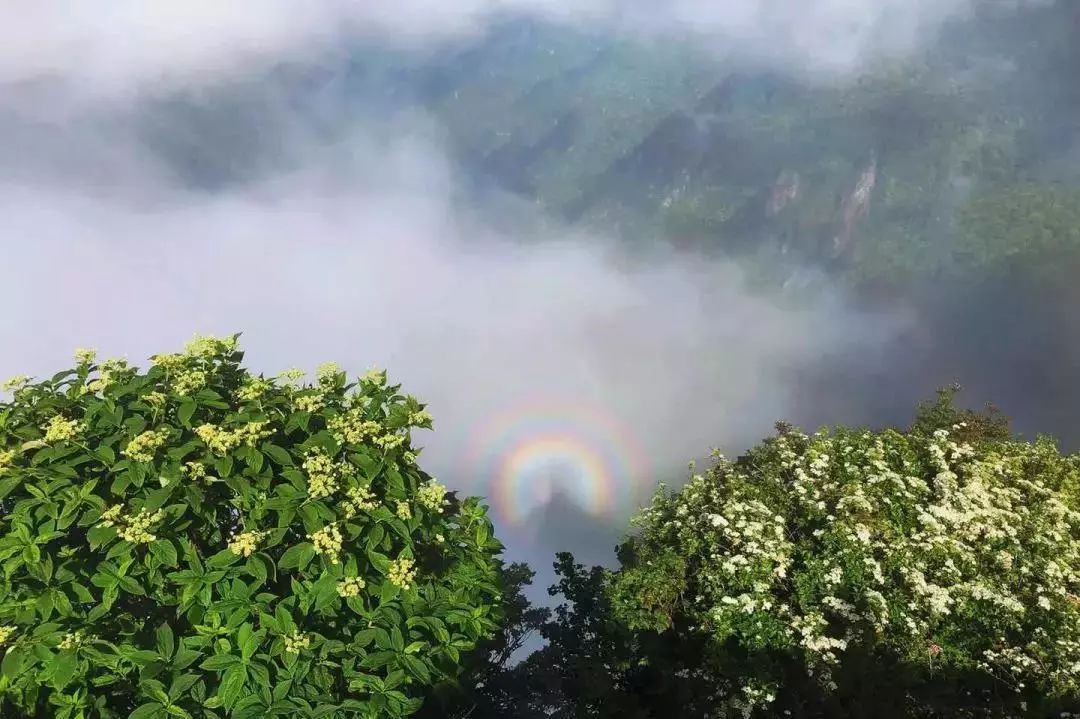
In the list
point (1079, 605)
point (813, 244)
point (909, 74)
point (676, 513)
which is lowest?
point (1079, 605)

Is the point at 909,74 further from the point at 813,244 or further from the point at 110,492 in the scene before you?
the point at 110,492

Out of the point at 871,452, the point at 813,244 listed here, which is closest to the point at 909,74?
the point at 813,244

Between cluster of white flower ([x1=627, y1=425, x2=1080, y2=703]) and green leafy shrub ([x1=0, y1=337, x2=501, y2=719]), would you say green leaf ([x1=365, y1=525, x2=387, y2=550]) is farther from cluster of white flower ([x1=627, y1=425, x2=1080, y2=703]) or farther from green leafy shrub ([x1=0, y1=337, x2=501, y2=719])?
cluster of white flower ([x1=627, y1=425, x2=1080, y2=703])

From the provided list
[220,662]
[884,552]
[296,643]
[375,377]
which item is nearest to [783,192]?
[884,552]

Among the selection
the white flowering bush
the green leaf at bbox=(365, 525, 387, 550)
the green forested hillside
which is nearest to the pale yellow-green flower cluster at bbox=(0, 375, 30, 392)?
the green leaf at bbox=(365, 525, 387, 550)

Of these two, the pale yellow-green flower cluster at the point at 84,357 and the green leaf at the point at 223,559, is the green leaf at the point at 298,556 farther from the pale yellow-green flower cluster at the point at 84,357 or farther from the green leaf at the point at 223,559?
the pale yellow-green flower cluster at the point at 84,357

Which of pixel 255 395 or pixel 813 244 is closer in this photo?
pixel 255 395
